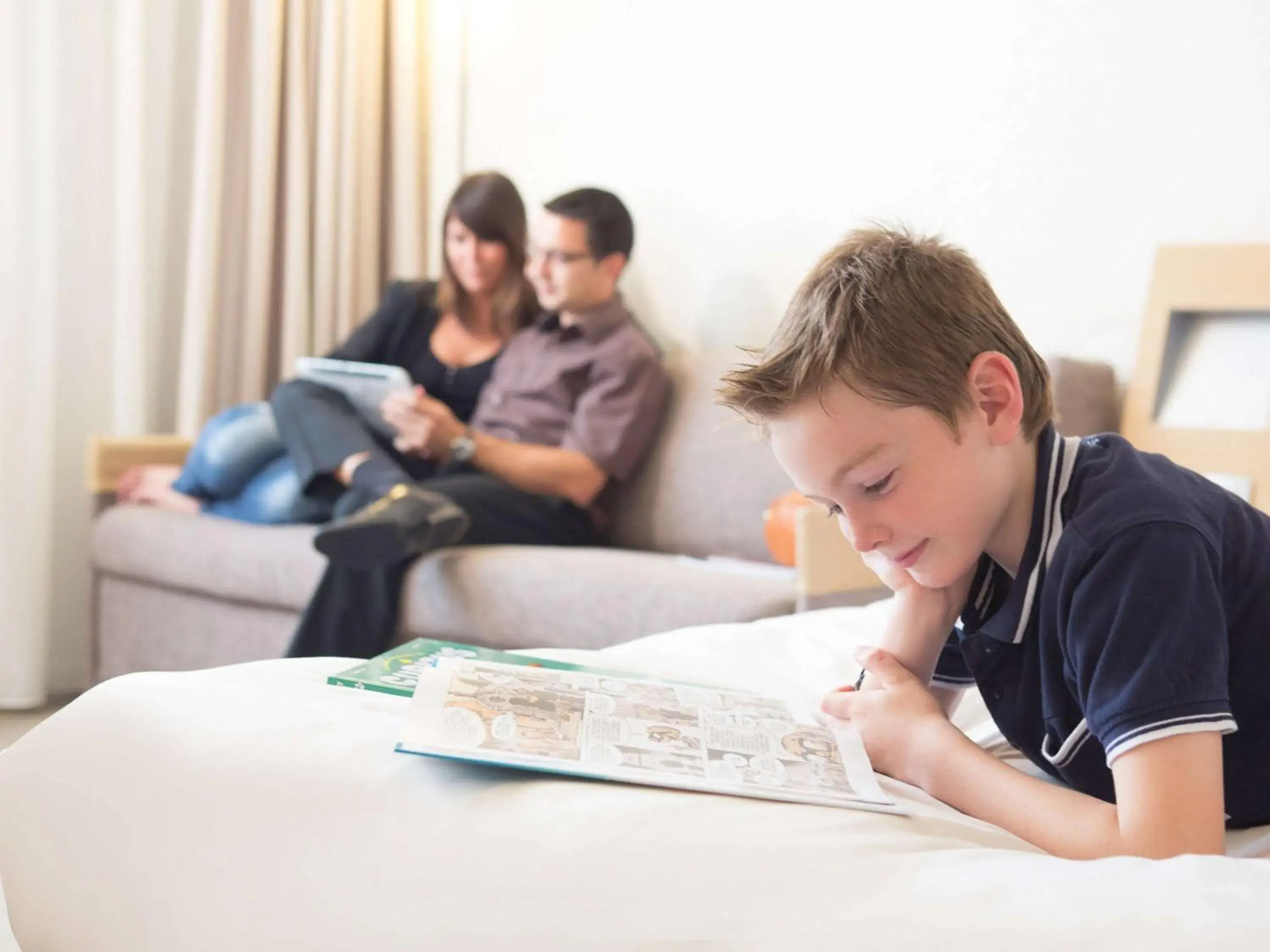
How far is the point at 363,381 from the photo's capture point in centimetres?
255

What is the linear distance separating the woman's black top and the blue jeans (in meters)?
0.33

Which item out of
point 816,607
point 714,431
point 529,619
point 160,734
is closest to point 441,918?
point 160,734

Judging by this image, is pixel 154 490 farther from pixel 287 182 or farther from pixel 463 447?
pixel 287 182

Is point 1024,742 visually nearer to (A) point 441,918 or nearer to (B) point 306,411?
(A) point 441,918

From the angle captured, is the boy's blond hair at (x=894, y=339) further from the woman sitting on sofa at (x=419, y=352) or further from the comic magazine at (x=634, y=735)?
the woman sitting on sofa at (x=419, y=352)

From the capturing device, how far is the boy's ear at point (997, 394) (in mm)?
886

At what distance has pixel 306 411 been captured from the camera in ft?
8.44

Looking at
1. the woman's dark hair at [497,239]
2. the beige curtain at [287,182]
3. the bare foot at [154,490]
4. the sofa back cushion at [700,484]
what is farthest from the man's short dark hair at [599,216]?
the bare foot at [154,490]

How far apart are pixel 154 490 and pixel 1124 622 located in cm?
247

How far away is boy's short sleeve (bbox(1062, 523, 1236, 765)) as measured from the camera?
2.46 ft

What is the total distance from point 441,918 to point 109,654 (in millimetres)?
2451

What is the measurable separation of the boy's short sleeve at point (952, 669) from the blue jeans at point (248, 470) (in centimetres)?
175

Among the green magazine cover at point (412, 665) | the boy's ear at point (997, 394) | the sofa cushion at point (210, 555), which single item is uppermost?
the boy's ear at point (997, 394)

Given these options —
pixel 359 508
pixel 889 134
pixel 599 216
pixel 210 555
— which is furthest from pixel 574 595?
pixel 889 134
